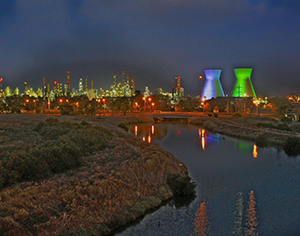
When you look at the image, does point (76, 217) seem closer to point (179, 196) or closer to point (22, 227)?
point (22, 227)

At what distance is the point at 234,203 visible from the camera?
1204 centimetres

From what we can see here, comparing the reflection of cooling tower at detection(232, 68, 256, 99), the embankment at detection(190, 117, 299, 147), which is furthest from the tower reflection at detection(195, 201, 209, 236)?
the reflection of cooling tower at detection(232, 68, 256, 99)

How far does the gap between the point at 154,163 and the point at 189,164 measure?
189 inches

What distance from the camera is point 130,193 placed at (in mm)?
11266

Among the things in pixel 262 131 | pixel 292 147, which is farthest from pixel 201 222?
pixel 262 131

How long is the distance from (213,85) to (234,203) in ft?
298

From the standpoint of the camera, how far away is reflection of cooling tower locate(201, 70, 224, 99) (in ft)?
326

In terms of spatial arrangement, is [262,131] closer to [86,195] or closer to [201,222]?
[201,222]

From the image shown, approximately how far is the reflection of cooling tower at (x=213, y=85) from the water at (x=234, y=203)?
80.6 meters

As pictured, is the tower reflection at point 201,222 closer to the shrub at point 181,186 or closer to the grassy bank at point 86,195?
the shrub at point 181,186

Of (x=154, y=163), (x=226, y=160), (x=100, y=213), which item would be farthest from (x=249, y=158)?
(x=100, y=213)

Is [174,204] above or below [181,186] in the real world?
below

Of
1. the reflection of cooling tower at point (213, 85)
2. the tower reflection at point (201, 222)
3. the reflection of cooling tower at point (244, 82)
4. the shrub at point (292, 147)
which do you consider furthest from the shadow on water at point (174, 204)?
the reflection of cooling tower at point (213, 85)

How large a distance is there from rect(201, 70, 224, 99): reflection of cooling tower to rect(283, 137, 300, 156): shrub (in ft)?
249
